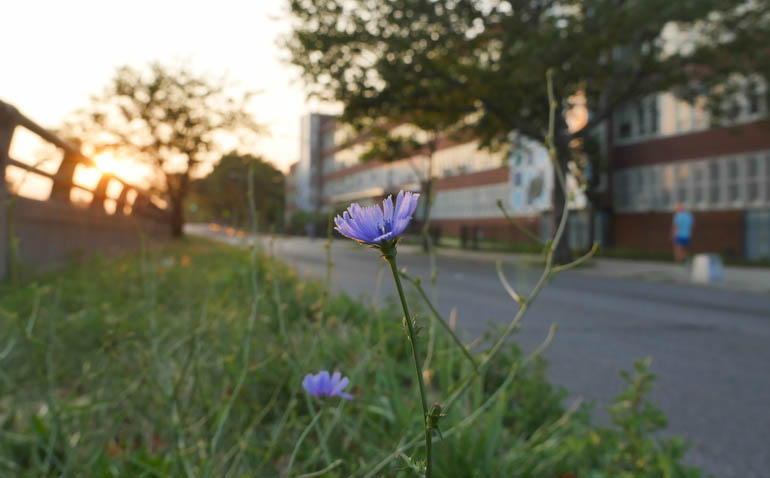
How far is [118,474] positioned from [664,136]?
29036 millimetres

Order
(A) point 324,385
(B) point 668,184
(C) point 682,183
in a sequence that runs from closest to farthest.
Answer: (A) point 324,385 < (C) point 682,183 < (B) point 668,184

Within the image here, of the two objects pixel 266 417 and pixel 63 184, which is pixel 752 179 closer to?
pixel 63 184

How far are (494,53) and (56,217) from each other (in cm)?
1298

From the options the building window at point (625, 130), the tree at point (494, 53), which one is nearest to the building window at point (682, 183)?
the building window at point (625, 130)

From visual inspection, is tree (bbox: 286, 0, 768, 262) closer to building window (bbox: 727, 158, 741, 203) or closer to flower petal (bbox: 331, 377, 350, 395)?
building window (bbox: 727, 158, 741, 203)

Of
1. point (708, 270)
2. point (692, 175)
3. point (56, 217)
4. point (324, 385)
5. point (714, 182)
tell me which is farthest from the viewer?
point (692, 175)

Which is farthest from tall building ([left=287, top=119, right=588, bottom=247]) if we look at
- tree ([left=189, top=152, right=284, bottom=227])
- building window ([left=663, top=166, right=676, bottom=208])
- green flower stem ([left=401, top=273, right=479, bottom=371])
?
green flower stem ([left=401, top=273, right=479, bottom=371])

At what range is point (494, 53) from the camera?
1747cm

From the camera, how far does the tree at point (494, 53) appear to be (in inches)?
620

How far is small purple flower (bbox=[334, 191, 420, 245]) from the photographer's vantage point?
564 mm

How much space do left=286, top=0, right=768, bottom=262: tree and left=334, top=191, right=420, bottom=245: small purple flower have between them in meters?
15.4

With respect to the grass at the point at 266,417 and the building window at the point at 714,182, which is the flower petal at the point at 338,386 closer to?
the grass at the point at 266,417

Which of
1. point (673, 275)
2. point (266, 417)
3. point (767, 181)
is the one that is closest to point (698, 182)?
point (767, 181)

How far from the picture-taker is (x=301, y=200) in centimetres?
8950
